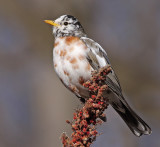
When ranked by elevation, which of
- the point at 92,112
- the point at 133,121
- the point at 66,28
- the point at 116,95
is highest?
the point at 66,28

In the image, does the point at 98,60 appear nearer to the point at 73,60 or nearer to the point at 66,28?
the point at 73,60

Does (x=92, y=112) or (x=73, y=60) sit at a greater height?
(x=73, y=60)

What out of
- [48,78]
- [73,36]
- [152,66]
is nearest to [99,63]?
[73,36]

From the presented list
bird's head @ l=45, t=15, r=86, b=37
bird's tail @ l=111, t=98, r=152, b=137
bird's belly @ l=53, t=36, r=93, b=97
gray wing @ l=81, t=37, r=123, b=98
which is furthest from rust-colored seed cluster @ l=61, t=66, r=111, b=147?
bird's head @ l=45, t=15, r=86, b=37

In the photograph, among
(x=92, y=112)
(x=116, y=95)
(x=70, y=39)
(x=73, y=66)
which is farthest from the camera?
(x=70, y=39)

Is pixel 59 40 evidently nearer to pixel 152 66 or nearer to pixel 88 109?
pixel 88 109

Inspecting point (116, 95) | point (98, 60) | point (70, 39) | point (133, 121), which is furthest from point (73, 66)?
point (133, 121)
